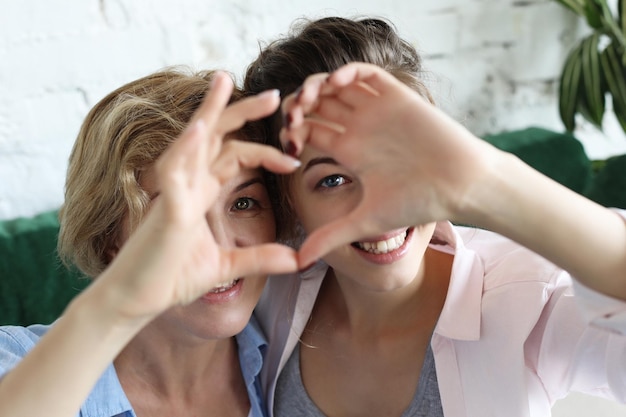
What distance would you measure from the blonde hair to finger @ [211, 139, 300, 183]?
14.1 inches

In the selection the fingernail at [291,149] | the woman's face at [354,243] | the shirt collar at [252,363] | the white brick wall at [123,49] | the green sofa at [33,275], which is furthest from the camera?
the white brick wall at [123,49]

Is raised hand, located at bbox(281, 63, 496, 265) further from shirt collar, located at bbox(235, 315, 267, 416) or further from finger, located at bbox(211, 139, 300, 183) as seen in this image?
shirt collar, located at bbox(235, 315, 267, 416)

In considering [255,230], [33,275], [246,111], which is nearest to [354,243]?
[255,230]

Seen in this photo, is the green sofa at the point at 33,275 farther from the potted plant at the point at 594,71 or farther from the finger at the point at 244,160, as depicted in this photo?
the potted plant at the point at 594,71

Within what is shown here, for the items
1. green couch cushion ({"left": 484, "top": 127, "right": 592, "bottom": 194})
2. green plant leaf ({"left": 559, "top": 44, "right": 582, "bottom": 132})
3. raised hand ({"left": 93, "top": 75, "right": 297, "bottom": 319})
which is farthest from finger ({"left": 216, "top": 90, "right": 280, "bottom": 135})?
green plant leaf ({"left": 559, "top": 44, "right": 582, "bottom": 132})

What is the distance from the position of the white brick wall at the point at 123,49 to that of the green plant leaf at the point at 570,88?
0.75 feet

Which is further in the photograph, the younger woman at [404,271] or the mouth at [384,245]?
the mouth at [384,245]

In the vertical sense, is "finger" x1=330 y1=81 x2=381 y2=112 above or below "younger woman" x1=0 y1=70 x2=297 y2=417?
above

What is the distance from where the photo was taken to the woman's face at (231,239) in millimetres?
1133

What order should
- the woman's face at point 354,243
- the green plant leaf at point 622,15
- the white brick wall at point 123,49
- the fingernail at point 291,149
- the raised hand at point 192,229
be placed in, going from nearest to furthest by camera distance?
the raised hand at point 192,229 < the fingernail at point 291,149 < the woman's face at point 354,243 < the white brick wall at point 123,49 < the green plant leaf at point 622,15

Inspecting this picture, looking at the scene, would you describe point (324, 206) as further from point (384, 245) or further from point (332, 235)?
point (332, 235)

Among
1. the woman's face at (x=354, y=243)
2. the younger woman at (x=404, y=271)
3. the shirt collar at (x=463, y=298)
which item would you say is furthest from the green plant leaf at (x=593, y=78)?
the woman's face at (x=354, y=243)

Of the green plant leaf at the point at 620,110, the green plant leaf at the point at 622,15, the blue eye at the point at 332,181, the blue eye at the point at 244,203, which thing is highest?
the blue eye at the point at 332,181

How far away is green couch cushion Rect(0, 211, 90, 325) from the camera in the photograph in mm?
1445
